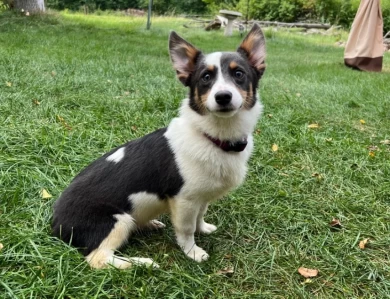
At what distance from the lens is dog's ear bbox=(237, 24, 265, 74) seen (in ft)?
8.50

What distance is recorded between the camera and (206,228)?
2854mm

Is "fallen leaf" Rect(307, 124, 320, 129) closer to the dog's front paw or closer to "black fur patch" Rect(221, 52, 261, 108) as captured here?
"black fur patch" Rect(221, 52, 261, 108)

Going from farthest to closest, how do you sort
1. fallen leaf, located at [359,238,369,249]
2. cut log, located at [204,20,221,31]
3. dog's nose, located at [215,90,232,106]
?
cut log, located at [204,20,221,31] → fallen leaf, located at [359,238,369,249] → dog's nose, located at [215,90,232,106]

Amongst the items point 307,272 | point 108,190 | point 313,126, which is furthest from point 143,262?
point 313,126

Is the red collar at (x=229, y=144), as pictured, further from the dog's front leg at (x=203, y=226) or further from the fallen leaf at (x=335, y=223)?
the fallen leaf at (x=335, y=223)

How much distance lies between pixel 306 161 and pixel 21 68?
4.27 m

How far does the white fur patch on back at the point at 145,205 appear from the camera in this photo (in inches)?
97.0

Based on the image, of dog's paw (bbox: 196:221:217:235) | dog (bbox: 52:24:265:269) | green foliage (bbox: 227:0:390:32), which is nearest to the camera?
dog (bbox: 52:24:265:269)

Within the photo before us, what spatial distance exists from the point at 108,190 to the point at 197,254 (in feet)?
2.24

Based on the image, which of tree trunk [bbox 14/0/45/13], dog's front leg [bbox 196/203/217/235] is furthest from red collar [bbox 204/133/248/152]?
tree trunk [bbox 14/0/45/13]

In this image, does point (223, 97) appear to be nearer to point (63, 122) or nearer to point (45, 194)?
point (45, 194)

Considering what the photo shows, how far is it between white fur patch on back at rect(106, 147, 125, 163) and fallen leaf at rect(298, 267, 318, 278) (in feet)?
4.28

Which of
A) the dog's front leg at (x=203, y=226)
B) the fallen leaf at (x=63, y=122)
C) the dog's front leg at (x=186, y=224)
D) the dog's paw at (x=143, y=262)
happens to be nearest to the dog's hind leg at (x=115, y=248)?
the dog's paw at (x=143, y=262)

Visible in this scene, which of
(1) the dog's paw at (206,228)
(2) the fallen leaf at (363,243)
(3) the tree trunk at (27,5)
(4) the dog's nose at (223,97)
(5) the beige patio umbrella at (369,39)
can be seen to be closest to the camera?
(4) the dog's nose at (223,97)
